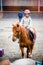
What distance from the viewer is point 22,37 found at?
4.30ft

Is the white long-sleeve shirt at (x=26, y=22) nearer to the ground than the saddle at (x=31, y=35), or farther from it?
farther from it

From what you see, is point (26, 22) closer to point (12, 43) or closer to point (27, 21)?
point (27, 21)

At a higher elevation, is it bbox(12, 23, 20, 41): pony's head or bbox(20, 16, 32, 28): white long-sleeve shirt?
bbox(20, 16, 32, 28): white long-sleeve shirt

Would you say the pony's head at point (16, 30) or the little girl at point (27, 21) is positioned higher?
the little girl at point (27, 21)

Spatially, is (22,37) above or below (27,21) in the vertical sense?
below

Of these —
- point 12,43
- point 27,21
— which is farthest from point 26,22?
point 12,43

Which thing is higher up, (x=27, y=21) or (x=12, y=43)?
(x=27, y=21)

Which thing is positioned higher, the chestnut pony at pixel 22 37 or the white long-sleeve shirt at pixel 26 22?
the white long-sleeve shirt at pixel 26 22

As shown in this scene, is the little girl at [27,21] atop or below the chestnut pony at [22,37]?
atop

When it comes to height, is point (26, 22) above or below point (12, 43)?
above

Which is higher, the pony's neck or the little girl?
the little girl

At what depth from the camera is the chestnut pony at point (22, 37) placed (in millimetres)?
1288

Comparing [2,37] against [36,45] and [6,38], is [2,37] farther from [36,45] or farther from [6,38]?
[36,45]

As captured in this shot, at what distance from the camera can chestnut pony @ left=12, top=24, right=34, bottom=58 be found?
4.23ft
